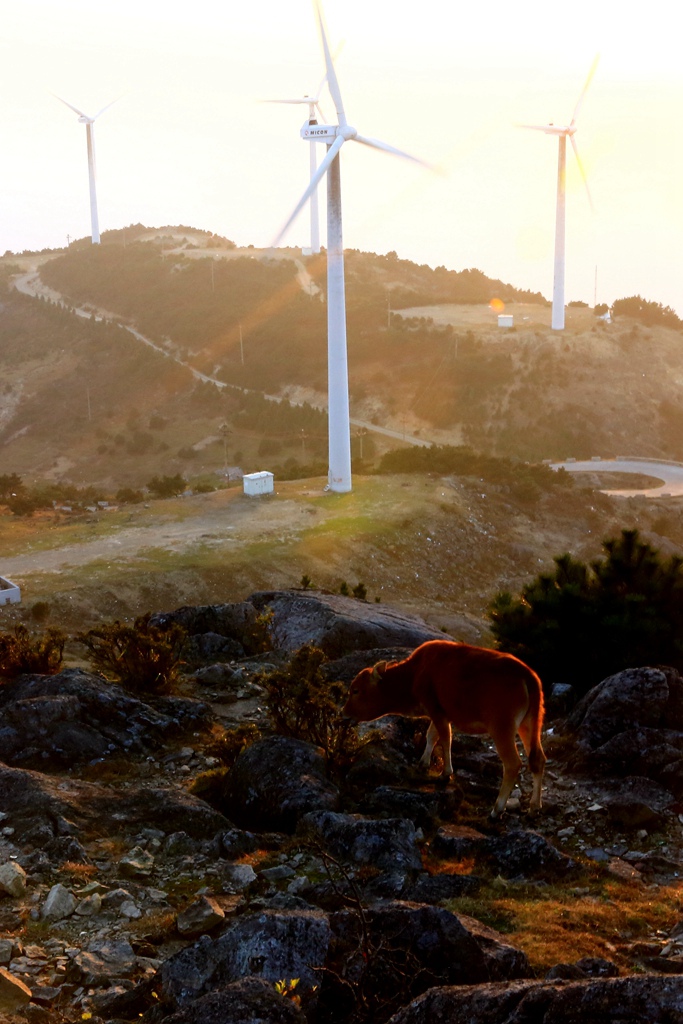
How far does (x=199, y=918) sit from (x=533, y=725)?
16.5ft

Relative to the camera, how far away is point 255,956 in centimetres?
753

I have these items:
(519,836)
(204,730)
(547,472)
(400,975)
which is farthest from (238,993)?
(547,472)

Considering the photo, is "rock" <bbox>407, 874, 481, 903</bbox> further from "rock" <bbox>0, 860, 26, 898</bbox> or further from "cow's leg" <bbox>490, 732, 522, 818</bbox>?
"rock" <bbox>0, 860, 26, 898</bbox>

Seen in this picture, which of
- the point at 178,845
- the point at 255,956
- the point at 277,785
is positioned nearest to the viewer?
the point at 255,956

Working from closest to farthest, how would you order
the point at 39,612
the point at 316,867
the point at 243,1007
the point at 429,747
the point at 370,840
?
the point at 243,1007 < the point at 316,867 < the point at 370,840 < the point at 429,747 < the point at 39,612

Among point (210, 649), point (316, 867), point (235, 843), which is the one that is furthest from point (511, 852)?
point (210, 649)

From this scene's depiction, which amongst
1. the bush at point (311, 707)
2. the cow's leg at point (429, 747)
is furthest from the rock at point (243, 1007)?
the cow's leg at point (429, 747)

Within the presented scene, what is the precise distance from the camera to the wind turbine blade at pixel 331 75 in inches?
2084

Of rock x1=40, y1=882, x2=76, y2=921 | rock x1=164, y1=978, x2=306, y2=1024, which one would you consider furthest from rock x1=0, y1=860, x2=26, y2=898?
rock x1=164, y1=978, x2=306, y2=1024

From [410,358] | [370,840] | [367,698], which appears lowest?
[370,840]

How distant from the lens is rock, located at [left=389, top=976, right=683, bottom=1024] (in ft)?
18.1

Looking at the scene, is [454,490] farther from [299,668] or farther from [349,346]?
[349,346]

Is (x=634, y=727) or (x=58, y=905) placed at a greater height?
(x=58, y=905)

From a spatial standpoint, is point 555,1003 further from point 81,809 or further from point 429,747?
point 429,747
